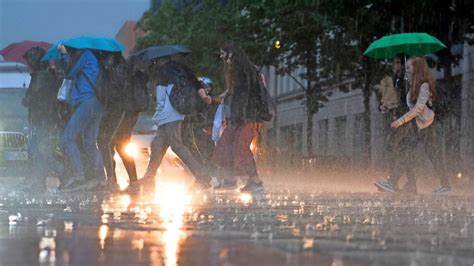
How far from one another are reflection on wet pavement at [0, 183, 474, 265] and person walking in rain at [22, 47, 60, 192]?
345 cm

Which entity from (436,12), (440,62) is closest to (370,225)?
(436,12)

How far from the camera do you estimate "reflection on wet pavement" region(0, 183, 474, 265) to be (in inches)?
197

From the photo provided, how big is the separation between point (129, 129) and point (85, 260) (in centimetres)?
841

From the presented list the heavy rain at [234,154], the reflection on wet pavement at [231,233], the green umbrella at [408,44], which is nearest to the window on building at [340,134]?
the heavy rain at [234,154]

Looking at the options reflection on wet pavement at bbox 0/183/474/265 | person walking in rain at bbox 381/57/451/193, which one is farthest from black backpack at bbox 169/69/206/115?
reflection on wet pavement at bbox 0/183/474/265

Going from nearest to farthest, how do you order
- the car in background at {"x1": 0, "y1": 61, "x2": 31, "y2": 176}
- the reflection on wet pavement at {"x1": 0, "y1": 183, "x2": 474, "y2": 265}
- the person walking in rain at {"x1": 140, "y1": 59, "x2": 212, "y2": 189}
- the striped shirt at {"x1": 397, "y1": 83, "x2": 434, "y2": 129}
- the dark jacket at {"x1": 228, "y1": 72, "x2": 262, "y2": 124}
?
the reflection on wet pavement at {"x1": 0, "y1": 183, "x2": 474, "y2": 265}
the striped shirt at {"x1": 397, "y1": 83, "x2": 434, "y2": 129}
the person walking in rain at {"x1": 140, "y1": 59, "x2": 212, "y2": 189}
the dark jacket at {"x1": 228, "y1": 72, "x2": 262, "y2": 124}
the car in background at {"x1": 0, "y1": 61, "x2": 31, "y2": 176}

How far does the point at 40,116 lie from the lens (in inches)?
537

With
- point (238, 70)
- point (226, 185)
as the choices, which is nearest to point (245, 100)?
point (238, 70)

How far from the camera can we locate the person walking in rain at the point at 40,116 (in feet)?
44.7

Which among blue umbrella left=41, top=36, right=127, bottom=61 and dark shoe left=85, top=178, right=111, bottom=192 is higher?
blue umbrella left=41, top=36, right=127, bottom=61

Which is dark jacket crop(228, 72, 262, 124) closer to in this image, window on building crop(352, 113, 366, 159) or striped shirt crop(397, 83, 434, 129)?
striped shirt crop(397, 83, 434, 129)

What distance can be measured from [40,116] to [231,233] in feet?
25.1

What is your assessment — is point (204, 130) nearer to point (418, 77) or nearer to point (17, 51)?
point (418, 77)

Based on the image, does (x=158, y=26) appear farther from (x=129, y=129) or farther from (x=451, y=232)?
(x=451, y=232)
